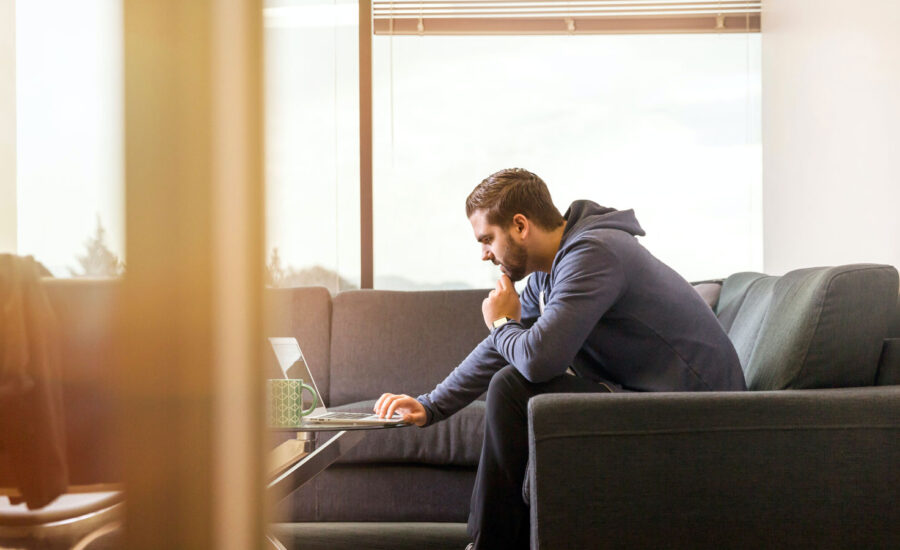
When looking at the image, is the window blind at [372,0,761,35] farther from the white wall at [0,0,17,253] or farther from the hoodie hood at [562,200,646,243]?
the white wall at [0,0,17,253]

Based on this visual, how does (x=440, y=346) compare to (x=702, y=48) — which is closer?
(x=440, y=346)

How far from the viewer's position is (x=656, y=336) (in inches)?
62.2

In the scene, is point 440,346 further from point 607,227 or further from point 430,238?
point 607,227

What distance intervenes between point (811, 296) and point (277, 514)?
1350 mm

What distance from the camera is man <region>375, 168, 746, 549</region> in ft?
4.73

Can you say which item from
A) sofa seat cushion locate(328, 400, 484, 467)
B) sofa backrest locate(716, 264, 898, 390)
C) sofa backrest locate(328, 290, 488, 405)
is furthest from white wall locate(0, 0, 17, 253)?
sofa backrest locate(328, 290, 488, 405)

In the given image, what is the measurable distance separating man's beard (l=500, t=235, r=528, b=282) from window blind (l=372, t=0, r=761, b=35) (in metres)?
1.93

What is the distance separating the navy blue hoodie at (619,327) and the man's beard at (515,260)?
20 centimetres

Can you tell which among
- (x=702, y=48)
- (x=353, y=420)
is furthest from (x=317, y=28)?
(x=702, y=48)

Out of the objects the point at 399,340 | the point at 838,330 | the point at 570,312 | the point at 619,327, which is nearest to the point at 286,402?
the point at 570,312

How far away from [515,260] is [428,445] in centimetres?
66

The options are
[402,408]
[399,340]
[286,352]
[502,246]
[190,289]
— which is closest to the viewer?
[190,289]

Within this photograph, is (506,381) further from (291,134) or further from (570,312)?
(291,134)

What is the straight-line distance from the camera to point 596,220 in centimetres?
167
